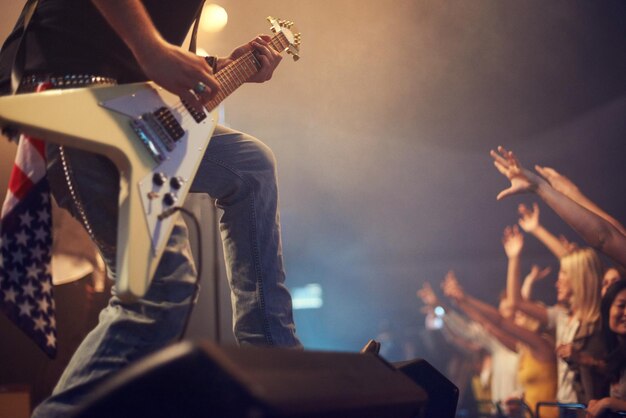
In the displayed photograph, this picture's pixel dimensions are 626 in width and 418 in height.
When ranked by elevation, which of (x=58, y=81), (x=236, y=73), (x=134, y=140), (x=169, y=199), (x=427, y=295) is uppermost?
(x=236, y=73)

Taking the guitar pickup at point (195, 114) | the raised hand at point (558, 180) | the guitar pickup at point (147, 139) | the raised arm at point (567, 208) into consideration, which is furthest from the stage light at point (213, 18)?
the guitar pickup at point (147, 139)

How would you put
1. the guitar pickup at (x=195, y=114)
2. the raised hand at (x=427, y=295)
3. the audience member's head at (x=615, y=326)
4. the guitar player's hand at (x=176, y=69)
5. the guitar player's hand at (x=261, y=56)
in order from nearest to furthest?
the guitar player's hand at (x=176, y=69) → the guitar pickup at (x=195, y=114) → the guitar player's hand at (x=261, y=56) → the audience member's head at (x=615, y=326) → the raised hand at (x=427, y=295)

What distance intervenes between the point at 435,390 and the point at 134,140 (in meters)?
0.86

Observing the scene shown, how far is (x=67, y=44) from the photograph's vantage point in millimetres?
1122

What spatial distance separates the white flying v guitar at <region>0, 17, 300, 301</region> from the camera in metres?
0.98

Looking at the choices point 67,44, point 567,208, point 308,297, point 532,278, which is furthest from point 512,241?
point 67,44

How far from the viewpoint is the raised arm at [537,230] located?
3508 millimetres

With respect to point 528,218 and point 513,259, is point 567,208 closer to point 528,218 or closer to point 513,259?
point 528,218

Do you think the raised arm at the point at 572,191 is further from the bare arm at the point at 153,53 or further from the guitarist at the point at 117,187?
the bare arm at the point at 153,53

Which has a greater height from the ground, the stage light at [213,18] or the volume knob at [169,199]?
the stage light at [213,18]

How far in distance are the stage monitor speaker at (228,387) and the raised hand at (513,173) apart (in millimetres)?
3008

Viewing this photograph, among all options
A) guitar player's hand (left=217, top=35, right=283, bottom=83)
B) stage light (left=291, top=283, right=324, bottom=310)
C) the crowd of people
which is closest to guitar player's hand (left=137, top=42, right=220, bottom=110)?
guitar player's hand (left=217, top=35, right=283, bottom=83)

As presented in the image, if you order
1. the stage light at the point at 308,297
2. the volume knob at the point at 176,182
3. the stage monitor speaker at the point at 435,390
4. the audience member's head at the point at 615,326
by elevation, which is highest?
the volume knob at the point at 176,182

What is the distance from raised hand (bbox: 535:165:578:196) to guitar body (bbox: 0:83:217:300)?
2.80m
